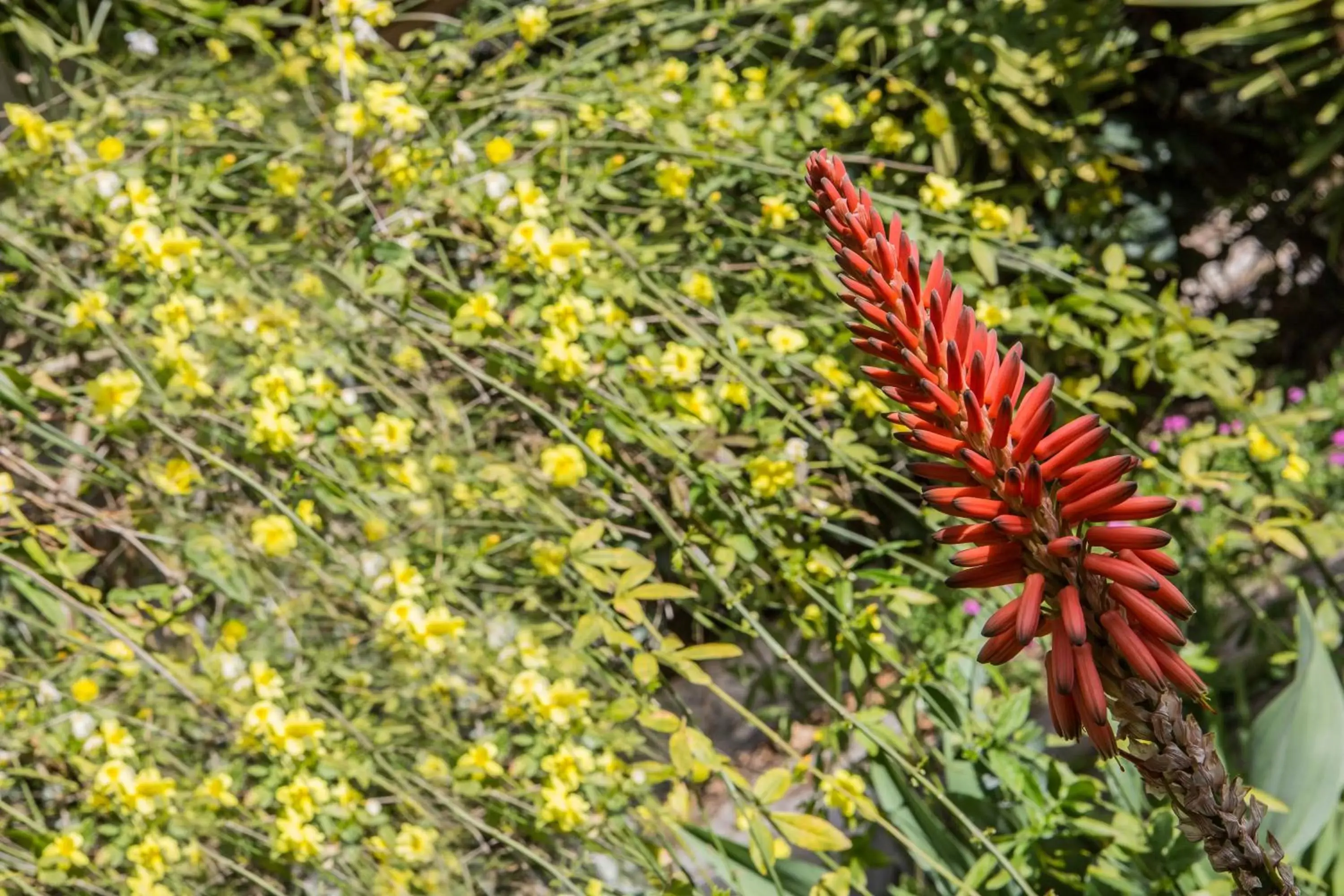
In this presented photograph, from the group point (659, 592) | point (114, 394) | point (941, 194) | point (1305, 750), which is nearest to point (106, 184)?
point (114, 394)

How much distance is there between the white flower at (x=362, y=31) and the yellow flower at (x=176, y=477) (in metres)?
0.82

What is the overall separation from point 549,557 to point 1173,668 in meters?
1.17

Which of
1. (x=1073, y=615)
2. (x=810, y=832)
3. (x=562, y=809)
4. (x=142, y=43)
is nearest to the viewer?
(x=1073, y=615)

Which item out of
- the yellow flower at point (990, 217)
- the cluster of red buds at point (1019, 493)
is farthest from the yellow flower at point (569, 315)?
the cluster of red buds at point (1019, 493)

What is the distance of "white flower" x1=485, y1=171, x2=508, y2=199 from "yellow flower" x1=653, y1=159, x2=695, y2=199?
10.2 inches

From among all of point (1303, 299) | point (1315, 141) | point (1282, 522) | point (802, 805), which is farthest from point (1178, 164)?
point (802, 805)

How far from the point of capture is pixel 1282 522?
1.92 meters

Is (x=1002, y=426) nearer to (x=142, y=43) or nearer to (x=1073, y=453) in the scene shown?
(x=1073, y=453)

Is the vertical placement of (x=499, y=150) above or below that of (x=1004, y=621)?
below

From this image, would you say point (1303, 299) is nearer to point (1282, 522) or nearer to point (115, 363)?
point (1282, 522)

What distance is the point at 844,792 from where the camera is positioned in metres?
1.68

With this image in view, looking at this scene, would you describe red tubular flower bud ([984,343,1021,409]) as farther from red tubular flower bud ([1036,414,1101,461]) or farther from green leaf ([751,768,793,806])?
green leaf ([751,768,793,806])

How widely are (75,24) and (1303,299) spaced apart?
422cm

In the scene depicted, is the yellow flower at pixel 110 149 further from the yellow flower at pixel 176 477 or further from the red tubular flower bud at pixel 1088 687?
the red tubular flower bud at pixel 1088 687
